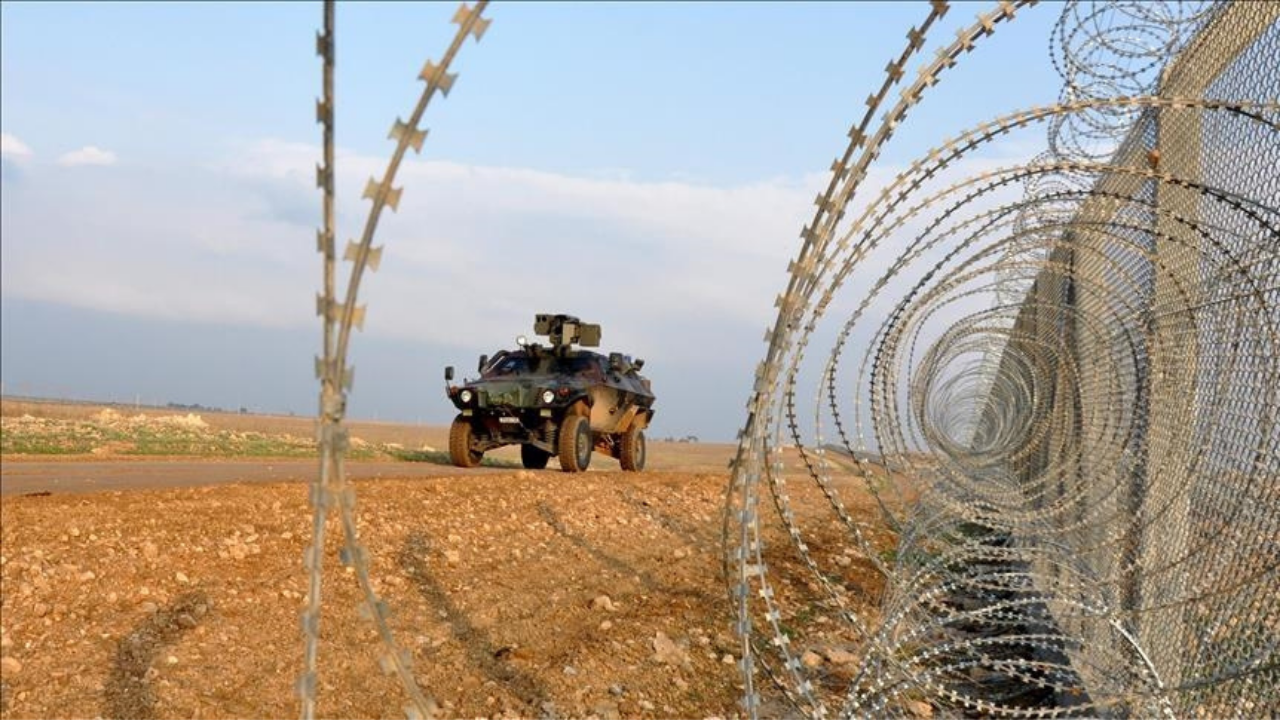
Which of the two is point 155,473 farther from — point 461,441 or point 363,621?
point 363,621

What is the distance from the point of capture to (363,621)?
7.08 meters

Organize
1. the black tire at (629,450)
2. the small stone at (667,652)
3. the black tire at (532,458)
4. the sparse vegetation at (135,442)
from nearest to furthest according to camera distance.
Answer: the small stone at (667,652), the sparse vegetation at (135,442), the black tire at (629,450), the black tire at (532,458)

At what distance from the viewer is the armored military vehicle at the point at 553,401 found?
16.7 meters

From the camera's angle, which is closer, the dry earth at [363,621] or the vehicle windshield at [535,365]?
the dry earth at [363,621]

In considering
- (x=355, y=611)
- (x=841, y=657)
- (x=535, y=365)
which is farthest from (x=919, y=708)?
(x=535, y=365)

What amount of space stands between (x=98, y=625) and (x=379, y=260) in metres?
5.13

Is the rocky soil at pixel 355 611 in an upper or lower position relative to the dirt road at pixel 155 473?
lower

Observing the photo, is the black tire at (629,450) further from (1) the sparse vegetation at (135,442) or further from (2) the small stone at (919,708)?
(2) the small stone at (919,708)

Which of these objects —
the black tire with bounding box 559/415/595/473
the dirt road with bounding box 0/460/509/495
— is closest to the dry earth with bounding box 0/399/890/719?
the dirt road with bounding box 0/460/509/495

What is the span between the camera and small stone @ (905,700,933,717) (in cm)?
619

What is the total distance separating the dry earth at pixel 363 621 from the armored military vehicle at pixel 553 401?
4.80 meters

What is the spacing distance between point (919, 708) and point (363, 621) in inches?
130

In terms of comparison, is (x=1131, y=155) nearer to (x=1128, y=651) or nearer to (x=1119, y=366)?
(x=1119, y=366)

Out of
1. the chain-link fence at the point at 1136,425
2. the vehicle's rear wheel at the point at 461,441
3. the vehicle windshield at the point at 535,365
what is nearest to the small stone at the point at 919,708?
the chain-link fence at the point at 1136,425
